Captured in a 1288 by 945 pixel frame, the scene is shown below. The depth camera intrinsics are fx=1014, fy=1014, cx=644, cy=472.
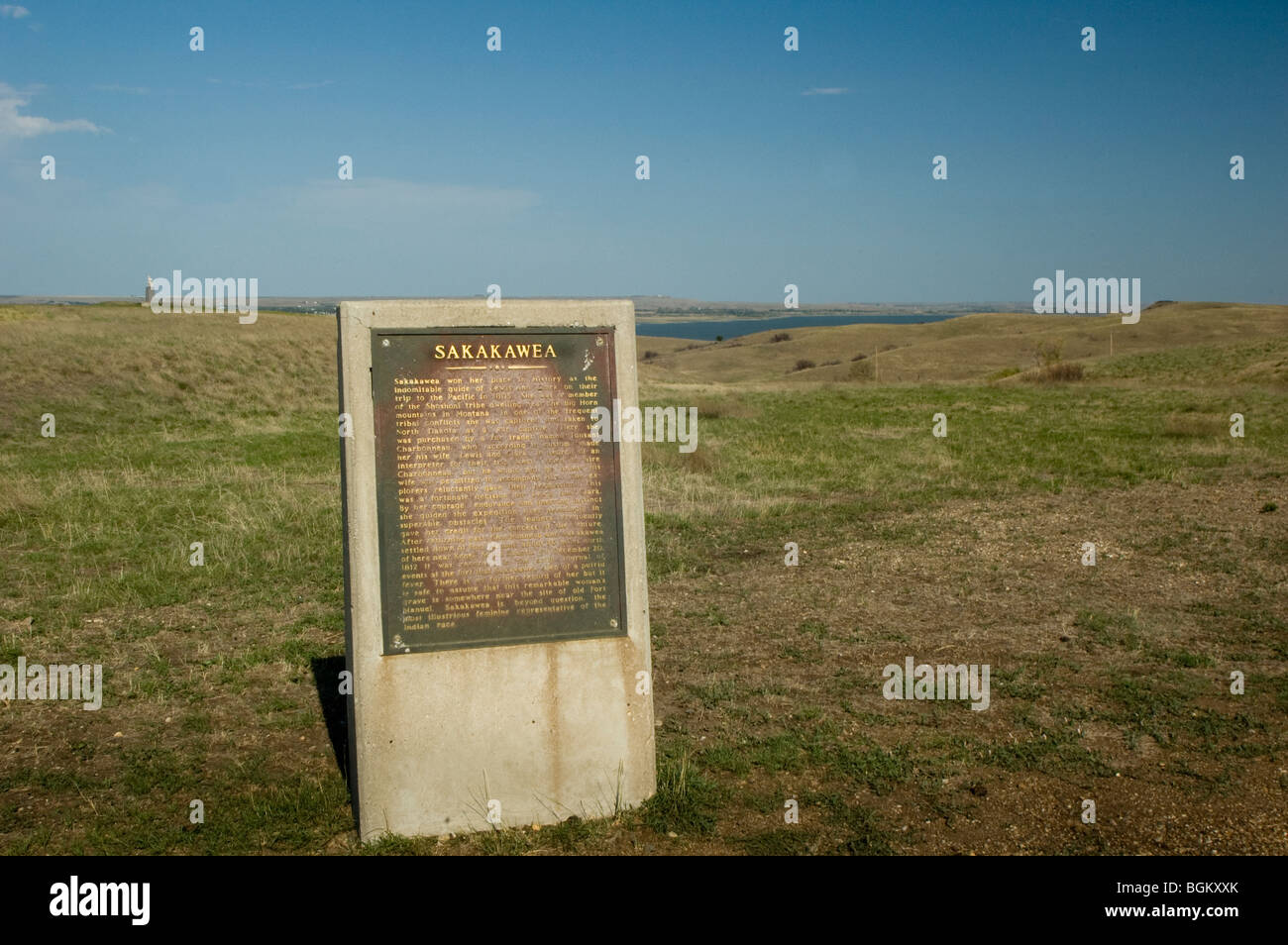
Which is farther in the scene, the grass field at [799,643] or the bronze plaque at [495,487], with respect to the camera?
the grass field at [799,643]

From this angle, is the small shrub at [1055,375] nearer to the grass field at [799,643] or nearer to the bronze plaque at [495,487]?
the grass field at [799,643]

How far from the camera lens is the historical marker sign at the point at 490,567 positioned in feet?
15.3

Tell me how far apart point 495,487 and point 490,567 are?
0.38 m

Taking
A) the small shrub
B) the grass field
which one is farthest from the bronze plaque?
the small shrub

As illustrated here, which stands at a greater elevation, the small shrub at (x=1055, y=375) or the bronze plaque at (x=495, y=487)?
the small shrub at (x=1055, y=375)

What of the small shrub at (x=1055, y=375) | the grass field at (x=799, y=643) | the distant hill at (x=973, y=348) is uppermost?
the distant hill at (x=973, y=348)

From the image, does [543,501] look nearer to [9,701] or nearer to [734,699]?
[734,699]

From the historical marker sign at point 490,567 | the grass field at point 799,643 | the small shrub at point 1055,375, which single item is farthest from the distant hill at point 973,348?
the historical marker sign at point 490,567

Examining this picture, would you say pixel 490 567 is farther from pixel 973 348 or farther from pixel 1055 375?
pixel 973 348

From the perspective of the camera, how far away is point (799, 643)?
772cm

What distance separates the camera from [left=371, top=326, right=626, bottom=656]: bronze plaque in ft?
15.4

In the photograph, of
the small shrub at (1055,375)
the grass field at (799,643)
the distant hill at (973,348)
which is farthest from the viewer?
the distant hill at (973,348)
